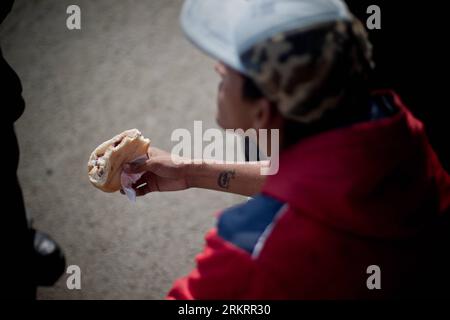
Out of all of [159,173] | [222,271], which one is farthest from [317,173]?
[159,173]

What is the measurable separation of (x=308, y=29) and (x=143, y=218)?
2291mm

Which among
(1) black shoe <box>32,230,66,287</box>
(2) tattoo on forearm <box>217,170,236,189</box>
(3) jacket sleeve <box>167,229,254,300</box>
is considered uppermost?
(2) tattoo on forearm <box>217,170,236,189</box>

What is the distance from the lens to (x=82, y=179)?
3.27m

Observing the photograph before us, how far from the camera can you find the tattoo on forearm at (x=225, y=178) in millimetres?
1998

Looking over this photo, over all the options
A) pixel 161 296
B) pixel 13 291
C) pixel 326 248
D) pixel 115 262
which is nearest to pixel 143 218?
pixel 115 262

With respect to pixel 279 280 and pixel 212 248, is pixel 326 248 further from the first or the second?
pixel 212 248

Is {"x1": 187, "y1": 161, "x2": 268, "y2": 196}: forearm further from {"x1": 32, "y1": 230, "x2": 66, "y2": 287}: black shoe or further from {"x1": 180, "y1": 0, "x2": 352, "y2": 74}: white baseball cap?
{"x1": 32, "y1": 230, "x2": 66, "y2": 287}: black shoe

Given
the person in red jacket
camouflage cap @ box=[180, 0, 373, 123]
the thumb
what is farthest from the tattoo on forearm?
camouflage cap @ box=[180, 0, 373, 123]

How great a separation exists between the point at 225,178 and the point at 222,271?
90 centimetres

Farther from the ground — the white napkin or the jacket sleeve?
the white napkin

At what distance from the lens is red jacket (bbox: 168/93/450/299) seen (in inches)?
41.5

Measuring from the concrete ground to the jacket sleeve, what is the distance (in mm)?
1631

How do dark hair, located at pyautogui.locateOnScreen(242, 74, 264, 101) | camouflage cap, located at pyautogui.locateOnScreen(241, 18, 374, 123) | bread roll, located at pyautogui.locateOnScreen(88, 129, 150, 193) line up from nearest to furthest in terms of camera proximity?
camouflage cap, located at pyautogui.locateOnScreen(241, 18, 374, 123) < dark hair, located at pyautogui.locateOnScreen(242, 74, 264, 101) < bread roll, located at pyautogui.locateOnScreen(88, 129, 150, 193)

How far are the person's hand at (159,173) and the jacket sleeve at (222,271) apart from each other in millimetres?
797
